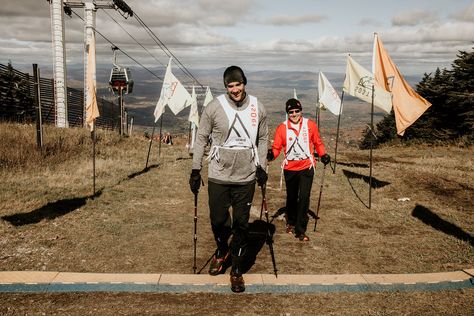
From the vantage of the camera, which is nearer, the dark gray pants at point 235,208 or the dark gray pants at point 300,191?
the dark gray pants at point 235,208

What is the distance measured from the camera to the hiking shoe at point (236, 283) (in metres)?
4.97

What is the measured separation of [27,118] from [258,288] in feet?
73.0

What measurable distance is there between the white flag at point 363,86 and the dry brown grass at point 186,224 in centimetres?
257

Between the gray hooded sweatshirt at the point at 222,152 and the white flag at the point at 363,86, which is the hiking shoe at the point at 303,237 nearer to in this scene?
the gray hooded sweatshirt at the point at 222,152

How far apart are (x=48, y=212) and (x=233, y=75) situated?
19.1 feet

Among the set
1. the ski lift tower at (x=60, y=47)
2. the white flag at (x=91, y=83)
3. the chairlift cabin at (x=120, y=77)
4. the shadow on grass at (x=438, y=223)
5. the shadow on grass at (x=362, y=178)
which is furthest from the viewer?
the chairlift cabin at (x=120, y=77)

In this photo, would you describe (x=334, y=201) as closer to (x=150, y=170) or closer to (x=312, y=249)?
(x=312, y=249)

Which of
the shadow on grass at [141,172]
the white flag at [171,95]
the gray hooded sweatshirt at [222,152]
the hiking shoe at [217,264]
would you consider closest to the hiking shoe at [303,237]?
the hiking shoe at [217,264]

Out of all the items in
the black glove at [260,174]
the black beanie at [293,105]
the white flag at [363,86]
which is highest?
the white flag at [363,86]

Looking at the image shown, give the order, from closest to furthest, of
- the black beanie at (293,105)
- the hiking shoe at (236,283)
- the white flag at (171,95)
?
the hiking shoe at (236,283), the black beanie at (293,105), the white flag at (171,95)

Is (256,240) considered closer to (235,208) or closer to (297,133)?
(297,133)

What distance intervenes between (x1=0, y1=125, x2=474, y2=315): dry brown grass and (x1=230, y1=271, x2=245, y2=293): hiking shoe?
1.85ft

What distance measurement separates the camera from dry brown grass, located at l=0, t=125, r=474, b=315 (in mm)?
5926

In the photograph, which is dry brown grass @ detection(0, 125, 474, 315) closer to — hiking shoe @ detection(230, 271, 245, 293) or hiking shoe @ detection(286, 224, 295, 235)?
hiking shoe @ detection(286, 224, 295, 235)
